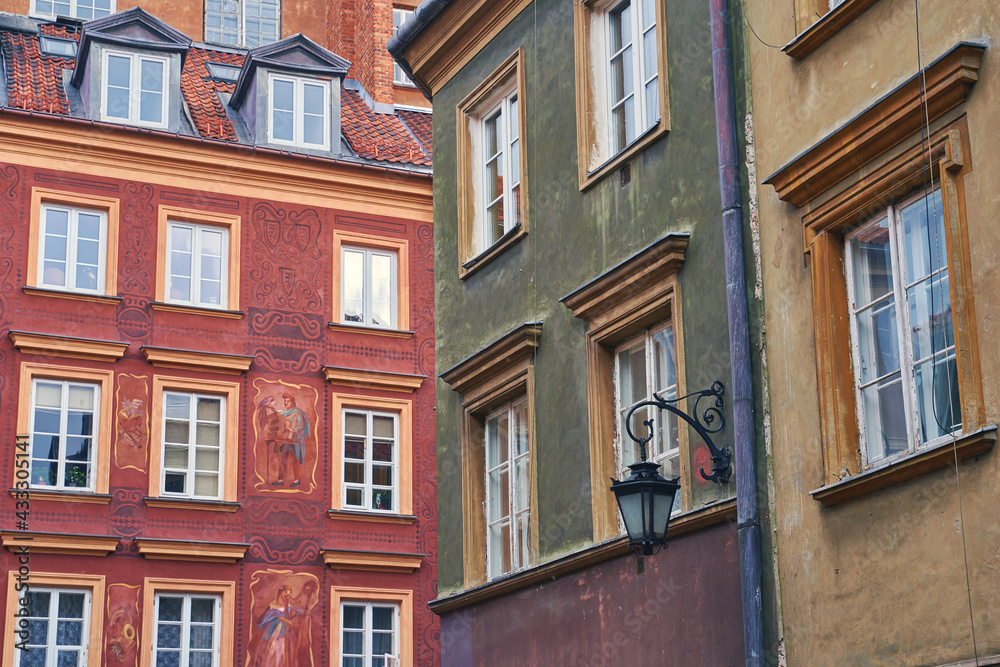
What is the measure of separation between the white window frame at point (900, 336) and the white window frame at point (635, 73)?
2990 mm

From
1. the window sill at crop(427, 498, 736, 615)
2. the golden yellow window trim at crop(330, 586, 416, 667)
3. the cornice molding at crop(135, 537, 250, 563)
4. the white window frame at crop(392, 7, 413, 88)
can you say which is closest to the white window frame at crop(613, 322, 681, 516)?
the window sill at crop(427, 498, 736, 615)

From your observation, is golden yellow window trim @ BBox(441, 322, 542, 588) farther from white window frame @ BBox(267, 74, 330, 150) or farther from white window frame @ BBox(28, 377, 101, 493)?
white window frame @ BBox(267, 74, 330, 150)

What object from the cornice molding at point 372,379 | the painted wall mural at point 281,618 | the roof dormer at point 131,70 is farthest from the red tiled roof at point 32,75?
the painted wall mural at point 281,618

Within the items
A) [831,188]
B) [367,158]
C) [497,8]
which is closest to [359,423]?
[367,158]

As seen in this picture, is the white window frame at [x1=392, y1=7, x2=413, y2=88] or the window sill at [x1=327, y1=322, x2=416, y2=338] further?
the white window frame at [x1=392, y1=7, x2=413, y2=88]

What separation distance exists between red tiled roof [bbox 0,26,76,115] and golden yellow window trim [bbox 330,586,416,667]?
8937mm

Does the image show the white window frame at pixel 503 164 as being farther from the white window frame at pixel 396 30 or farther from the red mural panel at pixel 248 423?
the white window frame at pixel 396 30

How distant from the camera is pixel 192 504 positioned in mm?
23156

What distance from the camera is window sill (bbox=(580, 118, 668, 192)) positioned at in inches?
456

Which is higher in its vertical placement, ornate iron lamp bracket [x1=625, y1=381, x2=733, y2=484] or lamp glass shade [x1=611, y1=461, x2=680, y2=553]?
ornate iron lamp bracket [x1=625, y1=381, x2=733, y2=484]

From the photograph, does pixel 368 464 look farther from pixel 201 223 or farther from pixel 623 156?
pixel 623 156

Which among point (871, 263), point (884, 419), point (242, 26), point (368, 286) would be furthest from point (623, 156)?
point (242, 26)

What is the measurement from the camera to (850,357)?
9133 mm

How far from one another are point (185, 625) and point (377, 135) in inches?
380
